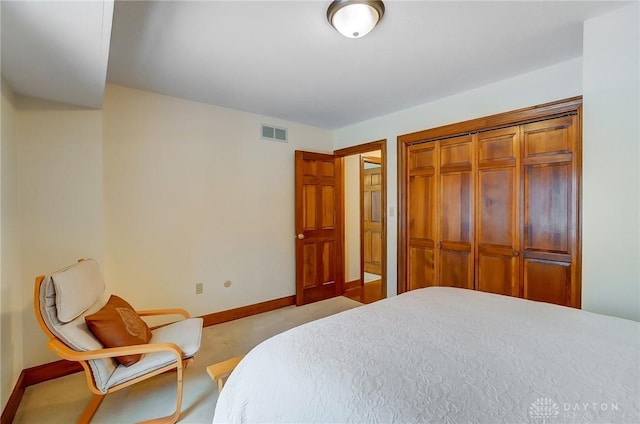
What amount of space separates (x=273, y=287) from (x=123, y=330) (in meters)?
2.03

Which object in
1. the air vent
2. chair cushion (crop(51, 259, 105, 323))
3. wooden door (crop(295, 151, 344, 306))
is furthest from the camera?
wooden door (crop(295, 151, 344, 306))

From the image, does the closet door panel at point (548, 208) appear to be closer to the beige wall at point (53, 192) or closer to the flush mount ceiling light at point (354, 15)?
the flush mount ceiling light at point (354, 15)

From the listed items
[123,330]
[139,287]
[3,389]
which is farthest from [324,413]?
[139,287]

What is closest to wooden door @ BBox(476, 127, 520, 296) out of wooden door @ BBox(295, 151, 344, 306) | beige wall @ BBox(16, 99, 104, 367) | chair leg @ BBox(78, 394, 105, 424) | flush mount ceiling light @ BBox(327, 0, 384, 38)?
flush mount ceiling light @ BBox(327, 0, 384, 38)

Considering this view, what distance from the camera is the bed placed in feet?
2.66

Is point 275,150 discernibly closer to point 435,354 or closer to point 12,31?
point 12,31

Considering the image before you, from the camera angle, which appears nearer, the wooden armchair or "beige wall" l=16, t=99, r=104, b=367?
the wooden armchair

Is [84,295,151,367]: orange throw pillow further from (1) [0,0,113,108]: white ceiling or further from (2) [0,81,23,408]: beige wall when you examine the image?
(1) [0,0,113,108]: white ceiling

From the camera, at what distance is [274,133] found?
11.9 feet

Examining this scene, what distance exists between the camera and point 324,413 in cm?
84

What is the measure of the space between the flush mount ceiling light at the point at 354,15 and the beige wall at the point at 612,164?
134cm

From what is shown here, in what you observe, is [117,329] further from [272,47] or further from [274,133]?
[274,133]

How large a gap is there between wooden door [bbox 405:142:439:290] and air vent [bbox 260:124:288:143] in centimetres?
158

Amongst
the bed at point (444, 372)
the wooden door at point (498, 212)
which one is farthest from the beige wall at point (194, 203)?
the wooden door at point (498, 212)
